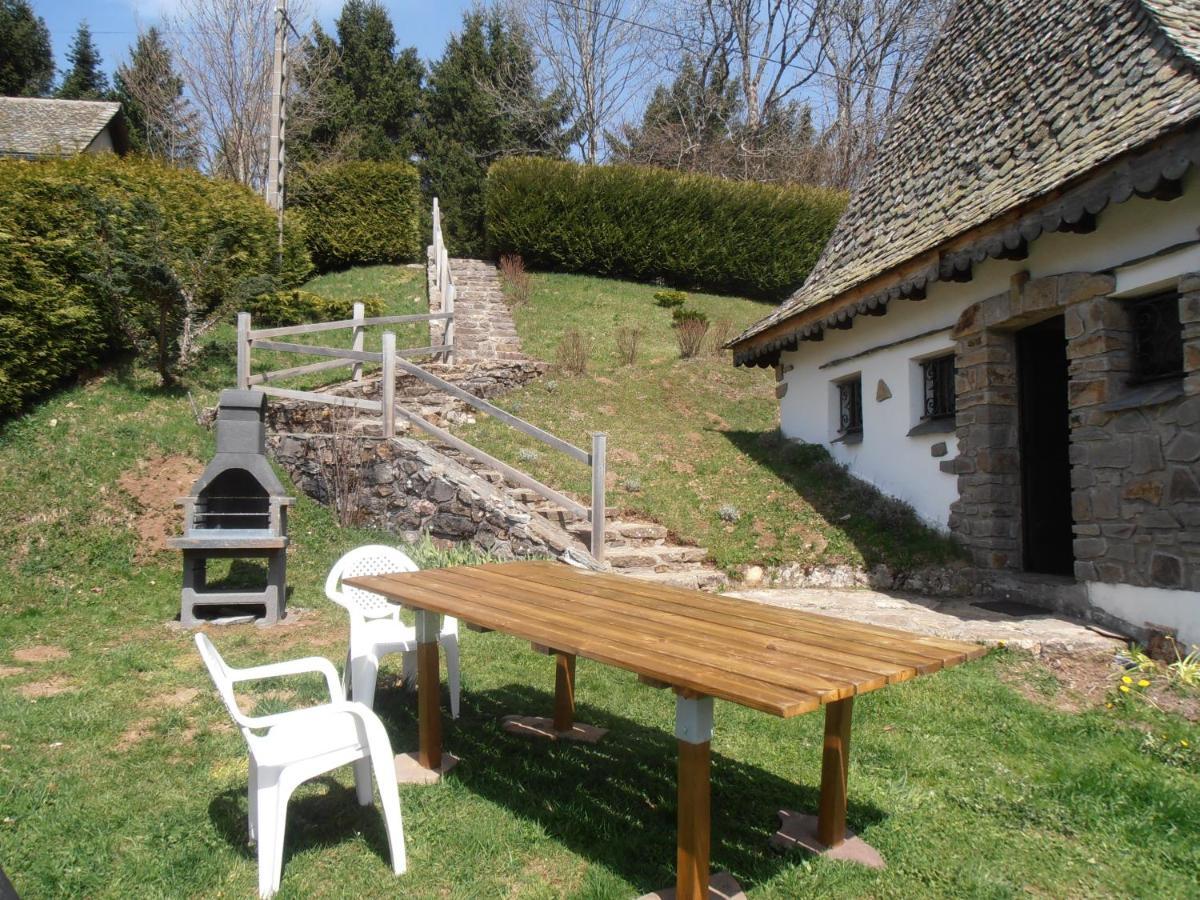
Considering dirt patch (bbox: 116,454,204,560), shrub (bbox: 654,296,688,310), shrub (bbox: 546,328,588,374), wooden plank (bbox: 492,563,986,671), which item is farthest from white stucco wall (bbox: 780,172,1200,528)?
shrub (bbox: 654,296,688,310)

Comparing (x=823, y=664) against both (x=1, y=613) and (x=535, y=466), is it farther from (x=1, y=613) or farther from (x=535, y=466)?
(x=535, y=466)

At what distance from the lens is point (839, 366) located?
340 inches

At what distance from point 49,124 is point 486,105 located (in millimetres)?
12303

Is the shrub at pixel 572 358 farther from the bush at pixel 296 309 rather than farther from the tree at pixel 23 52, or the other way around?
the tree at pixel 23 52

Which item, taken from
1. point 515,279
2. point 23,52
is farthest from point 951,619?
point 23,52

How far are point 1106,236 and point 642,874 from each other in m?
5.06

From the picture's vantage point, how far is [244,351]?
8914 millimetres

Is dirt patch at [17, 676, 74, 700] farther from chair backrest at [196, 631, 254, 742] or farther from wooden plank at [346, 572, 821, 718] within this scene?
chair backrest at [196, 631, 254, 742]

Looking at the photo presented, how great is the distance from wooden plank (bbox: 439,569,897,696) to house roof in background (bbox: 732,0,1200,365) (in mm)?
3800

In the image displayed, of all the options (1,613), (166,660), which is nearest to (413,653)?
(166,660)

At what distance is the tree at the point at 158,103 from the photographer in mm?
21328

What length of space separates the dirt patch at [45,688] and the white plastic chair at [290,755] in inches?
86.9

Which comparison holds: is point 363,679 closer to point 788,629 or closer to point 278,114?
point 788,629

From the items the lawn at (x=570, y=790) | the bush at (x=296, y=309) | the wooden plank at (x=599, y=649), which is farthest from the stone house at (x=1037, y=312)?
the bush at (x=296, y=309)
